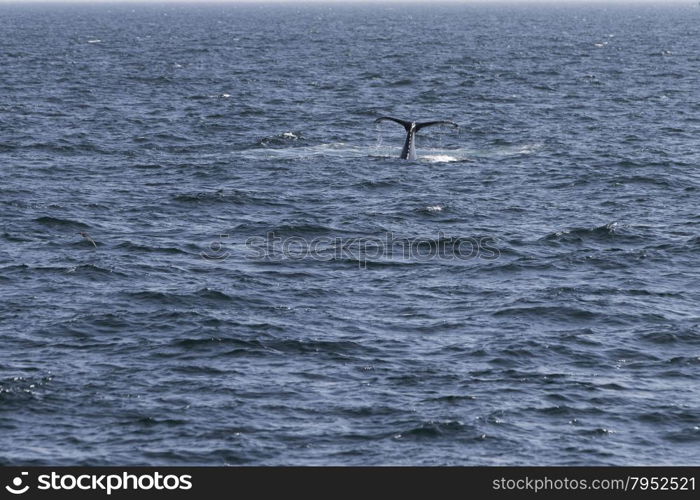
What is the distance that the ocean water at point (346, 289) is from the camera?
3719 centimetres

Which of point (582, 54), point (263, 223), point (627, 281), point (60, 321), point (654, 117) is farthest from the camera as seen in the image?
point (582, 54)

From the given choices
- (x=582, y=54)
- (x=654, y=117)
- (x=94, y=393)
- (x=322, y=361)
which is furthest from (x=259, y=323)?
(x=582, y=54)

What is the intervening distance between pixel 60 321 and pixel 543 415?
1725cm

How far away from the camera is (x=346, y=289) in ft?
166

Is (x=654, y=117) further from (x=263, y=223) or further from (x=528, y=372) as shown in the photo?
(x=528, y=372)

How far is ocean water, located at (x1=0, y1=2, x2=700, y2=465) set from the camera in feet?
122

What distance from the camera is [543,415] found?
38219 mm

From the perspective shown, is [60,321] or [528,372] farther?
[60,321]

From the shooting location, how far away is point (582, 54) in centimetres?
17512
